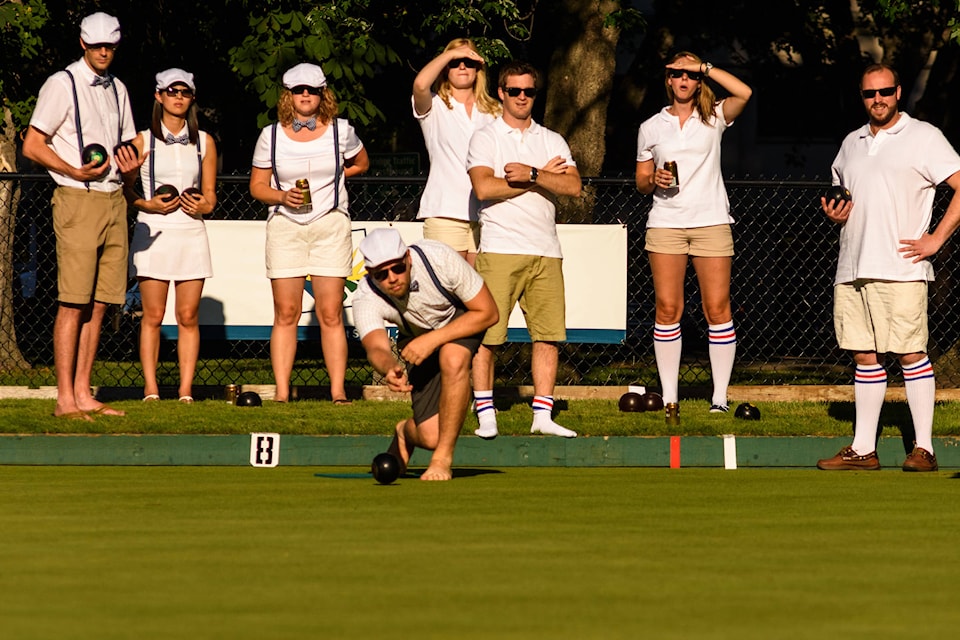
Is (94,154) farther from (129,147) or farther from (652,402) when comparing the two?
(652,402)

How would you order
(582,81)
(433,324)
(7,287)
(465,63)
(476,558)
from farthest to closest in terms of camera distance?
(582,81)
(7,287)
(465,63)
(433,324)
(476,558)

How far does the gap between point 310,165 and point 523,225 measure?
1464 mm

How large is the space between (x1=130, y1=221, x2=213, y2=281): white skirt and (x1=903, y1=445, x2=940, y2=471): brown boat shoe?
13.5 feet

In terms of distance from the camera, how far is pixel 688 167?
9.58m

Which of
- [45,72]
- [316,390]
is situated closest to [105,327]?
[45,72]

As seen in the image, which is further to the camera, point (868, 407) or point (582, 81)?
point (582, 81)

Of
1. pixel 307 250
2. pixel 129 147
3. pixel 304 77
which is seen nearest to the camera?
pixel 129 147

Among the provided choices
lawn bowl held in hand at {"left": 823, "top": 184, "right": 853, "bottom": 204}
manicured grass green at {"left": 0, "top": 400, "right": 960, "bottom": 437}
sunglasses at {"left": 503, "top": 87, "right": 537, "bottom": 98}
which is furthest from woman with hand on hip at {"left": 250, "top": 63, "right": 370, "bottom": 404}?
lawn bowl held in hand at {"left": 823, "top": 184, "right": 853, "bottom": 204}

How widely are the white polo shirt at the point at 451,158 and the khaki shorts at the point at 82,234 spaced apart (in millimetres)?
1691

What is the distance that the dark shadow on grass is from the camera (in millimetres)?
9297

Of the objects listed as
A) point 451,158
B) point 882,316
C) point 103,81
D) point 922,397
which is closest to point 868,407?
point 922,397

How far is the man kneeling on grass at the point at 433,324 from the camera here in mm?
7664

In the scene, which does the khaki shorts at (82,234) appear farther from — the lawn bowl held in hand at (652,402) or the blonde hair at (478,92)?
the lawn bowl held in hand at (652,402)

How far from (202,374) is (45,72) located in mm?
3217
